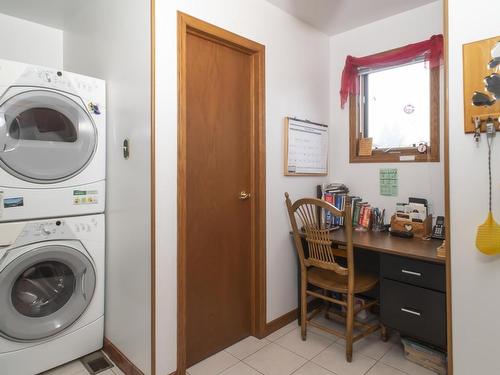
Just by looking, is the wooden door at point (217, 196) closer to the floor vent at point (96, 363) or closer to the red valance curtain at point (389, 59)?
the floor vent at point (96, 363)

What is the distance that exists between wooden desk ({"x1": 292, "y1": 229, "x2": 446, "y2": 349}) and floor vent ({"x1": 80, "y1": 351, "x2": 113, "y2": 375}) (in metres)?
1.72

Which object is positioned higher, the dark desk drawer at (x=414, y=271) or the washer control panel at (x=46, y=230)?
the washer control panel at (x=46, y=230)

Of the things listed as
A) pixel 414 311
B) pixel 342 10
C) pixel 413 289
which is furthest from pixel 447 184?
pixel 342 10

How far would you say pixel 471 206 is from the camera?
150 cm

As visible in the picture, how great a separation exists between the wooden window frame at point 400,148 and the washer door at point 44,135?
2106 millimetres

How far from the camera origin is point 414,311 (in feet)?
6.11

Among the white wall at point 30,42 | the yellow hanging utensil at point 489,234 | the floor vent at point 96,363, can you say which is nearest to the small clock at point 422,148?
the yellow hanging utensil at point 489,234

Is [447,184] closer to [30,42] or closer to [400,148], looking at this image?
[400,148]

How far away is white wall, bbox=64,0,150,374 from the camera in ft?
5.67

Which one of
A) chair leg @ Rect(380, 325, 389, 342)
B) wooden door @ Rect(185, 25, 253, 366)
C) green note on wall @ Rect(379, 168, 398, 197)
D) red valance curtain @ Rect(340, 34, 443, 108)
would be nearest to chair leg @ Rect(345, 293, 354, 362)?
chair leg @ Rect(380, 325, 389, 342)

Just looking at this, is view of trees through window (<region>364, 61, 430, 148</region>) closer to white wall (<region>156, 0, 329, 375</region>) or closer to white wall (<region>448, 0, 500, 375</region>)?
white wall (<region>156, 0, 329, 375</region>)

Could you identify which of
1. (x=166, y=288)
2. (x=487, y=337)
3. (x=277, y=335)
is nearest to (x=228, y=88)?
(x=166, y=288)

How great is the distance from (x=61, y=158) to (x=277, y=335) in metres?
1.91

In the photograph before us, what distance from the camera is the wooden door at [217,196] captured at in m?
1.96
